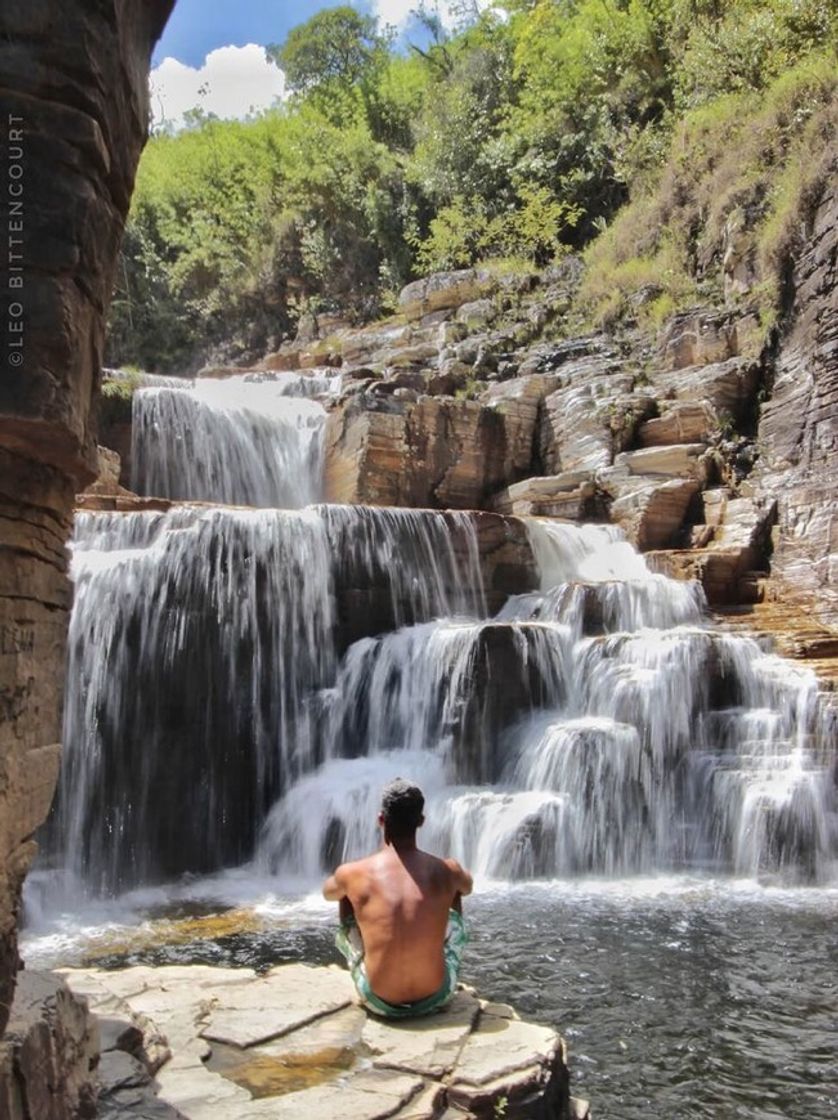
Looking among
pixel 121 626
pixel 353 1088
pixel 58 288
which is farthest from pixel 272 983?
pixel 121 626

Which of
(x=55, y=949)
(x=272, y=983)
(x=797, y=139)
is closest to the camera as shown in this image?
(x=272, y=983)

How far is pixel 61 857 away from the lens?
10148 mm

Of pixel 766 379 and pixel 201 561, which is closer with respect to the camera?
pixel 201 561

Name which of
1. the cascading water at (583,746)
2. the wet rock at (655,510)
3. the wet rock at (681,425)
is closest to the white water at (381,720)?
the cascading water at (583,746)

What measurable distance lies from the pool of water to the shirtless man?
1.39 meters

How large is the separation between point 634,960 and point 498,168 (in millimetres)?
26275

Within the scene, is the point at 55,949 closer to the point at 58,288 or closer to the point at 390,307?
the point at 58,288

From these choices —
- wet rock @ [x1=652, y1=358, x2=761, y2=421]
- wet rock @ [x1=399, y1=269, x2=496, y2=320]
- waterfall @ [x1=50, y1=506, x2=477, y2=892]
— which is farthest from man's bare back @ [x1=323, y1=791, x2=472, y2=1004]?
wet rock @ [x1=399, y1=269, x2=496, y2=320]

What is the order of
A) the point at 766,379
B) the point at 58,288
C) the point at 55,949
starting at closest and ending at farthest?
1. the point at 58,288
2. the point at 55,949
3. the point at 766,379

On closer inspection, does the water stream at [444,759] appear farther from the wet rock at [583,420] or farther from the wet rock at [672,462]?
the wet rock at [583,420]

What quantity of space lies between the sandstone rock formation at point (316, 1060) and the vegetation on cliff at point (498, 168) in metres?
15.0

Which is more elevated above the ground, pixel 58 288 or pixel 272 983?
pixel 58 288

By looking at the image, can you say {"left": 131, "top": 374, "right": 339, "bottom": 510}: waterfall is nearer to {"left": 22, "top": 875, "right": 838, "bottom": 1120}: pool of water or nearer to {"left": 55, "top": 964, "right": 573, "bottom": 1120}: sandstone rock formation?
{"left": 22, "top": 875, "right": 838, "bottom": 1120}: pool of water

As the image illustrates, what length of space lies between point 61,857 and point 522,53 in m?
28.5
